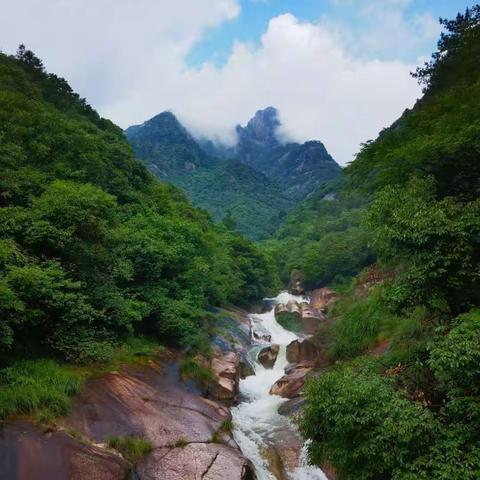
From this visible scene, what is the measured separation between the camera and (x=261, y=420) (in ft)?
68.7

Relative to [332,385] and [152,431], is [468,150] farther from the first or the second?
[152,431]

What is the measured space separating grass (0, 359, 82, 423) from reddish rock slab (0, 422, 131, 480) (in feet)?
2.02

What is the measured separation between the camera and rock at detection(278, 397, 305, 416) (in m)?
21.0

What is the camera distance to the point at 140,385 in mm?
16969

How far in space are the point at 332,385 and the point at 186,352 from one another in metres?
12.9

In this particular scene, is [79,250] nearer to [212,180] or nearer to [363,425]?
[363,425]

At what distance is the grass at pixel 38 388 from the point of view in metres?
12.2

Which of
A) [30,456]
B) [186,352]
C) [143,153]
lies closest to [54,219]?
[30,456]

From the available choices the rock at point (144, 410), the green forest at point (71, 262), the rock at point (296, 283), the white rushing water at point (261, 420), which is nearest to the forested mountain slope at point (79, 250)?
the green forest at point (71, 262)

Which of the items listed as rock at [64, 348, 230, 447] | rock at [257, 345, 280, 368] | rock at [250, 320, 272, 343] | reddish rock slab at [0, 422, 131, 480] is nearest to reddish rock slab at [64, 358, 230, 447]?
rock at [64, 348, 230, 447]

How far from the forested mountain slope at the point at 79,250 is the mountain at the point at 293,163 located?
12346 cm

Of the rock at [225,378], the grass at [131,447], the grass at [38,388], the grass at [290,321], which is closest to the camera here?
the grass at [38,388]

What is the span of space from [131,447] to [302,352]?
59.7 feet

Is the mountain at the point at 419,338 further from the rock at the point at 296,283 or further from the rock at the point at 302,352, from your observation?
the rock at the point at 296,283
